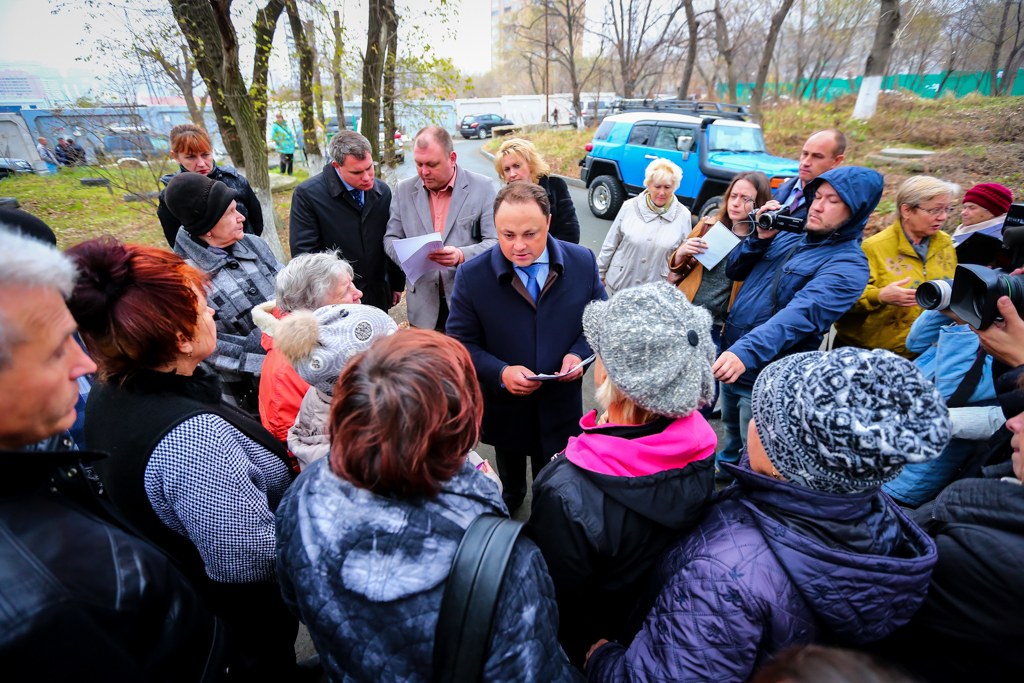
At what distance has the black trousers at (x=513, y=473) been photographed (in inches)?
111

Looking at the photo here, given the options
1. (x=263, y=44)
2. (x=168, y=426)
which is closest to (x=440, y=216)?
(x=168, y=426)

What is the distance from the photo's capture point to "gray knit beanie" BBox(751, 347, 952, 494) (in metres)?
0.93

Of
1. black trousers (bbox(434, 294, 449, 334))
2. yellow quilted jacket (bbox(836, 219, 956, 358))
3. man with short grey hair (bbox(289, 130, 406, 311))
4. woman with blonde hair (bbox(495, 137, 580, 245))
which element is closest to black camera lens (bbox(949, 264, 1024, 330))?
yellow quilted jacket (bbox(836, 219, 956, 358))

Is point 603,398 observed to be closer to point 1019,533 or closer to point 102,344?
point 1019,533

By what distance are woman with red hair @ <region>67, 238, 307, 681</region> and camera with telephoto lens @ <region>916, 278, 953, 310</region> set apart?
8.42ft

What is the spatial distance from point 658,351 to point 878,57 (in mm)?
16638

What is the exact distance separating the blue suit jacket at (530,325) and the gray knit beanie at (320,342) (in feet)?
2.81

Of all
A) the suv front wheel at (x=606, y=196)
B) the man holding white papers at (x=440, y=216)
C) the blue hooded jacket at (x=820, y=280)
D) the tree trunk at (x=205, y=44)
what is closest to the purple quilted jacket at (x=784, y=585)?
the blue hooded jacket at (x=820, y=280)

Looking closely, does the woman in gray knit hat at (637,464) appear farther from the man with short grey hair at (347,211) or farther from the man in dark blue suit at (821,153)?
the man in dark blue suit at (821,153)

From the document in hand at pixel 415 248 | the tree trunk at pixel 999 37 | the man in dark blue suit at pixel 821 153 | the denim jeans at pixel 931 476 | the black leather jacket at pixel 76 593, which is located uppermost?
the tree trunk at pixel 999 37

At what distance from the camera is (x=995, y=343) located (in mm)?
1684

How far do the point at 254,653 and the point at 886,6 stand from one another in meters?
18.0

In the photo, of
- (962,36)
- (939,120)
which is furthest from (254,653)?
(962,36)

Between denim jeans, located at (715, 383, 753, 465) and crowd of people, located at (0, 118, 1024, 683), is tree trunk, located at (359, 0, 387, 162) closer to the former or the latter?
denim jeans, located at (715, 383, 753, 465)
